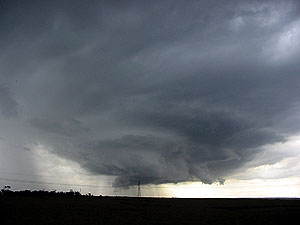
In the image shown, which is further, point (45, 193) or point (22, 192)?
point (45, 193)

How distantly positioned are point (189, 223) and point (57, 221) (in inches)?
1008

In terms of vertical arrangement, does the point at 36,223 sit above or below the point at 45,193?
below

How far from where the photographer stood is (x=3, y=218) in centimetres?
5678

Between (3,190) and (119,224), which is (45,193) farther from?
(119,224)

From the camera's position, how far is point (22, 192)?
541 feet

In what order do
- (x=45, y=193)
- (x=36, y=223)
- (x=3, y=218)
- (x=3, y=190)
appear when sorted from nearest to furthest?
(x=36, y=223), (x=3, y=218), (x=3, y=190), (x=45, y=193)

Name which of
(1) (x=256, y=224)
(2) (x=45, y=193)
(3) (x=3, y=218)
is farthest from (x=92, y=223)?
(2) (x=45, y=193)

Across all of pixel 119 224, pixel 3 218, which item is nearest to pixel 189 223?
pixel 119 224

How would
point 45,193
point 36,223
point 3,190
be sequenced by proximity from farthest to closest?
point 45,193
point 3,190
point 36,223

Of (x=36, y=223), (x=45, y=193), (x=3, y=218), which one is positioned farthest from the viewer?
(x=45, y=193)

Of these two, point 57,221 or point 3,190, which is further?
point 3,190

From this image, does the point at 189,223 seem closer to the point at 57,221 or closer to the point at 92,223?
the point at 92,223

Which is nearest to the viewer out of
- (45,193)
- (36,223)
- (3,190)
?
(36,223)

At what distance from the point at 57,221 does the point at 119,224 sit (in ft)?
39.6
